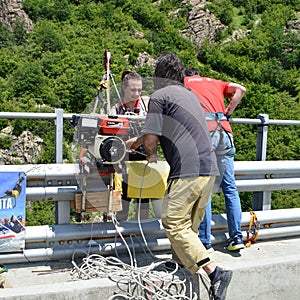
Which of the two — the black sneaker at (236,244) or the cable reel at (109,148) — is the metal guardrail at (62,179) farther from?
the black sneaker at (236,244)

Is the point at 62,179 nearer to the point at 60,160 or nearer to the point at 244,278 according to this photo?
the point at 60,160

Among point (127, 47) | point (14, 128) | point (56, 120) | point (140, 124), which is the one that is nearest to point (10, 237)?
point (56, 120)

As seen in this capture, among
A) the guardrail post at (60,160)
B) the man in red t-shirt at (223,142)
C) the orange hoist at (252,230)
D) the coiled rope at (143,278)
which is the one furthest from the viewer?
the orange hoist at (252,230)

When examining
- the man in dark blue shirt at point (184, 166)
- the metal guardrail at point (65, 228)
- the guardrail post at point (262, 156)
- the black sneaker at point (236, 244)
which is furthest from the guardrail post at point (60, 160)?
the guardrail post at point (262, 156)

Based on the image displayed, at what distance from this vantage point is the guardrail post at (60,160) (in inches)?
184

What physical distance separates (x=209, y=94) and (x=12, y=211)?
212 cm

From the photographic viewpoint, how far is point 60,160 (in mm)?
4777

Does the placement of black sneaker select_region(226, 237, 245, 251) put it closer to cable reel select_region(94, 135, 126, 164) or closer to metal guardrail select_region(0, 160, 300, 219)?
metal guardrail select_region(0, 160, 300, 219)

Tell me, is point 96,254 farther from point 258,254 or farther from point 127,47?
point 127,47

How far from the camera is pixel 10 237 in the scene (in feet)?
14.5

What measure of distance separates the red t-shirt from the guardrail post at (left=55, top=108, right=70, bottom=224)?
4.33ft

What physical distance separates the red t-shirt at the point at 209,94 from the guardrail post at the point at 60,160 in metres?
1.32

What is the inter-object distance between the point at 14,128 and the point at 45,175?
39726mm

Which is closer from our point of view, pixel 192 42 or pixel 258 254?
pixel 258 254
